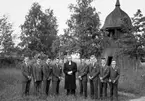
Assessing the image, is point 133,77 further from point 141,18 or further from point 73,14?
point 73,14

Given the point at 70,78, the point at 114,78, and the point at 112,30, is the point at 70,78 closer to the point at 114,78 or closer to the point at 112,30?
the point at 114,78

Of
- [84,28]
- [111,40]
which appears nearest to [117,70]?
[84,28]

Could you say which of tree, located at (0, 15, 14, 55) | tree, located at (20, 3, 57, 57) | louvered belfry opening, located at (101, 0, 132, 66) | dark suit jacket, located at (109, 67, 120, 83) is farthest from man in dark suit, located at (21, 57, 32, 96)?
tree, located at (20, 3, 57, 57)

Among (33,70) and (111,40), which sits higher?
(111,40)

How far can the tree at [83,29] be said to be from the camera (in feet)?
77.5

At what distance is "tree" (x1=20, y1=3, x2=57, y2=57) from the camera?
36903 mm

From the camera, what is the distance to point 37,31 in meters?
38.2

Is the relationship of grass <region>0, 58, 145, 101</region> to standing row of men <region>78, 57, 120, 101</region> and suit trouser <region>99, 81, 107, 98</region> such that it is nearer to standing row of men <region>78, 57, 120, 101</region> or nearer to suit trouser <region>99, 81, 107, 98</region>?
standing row of men <region>78, 57, 120, 101</region>

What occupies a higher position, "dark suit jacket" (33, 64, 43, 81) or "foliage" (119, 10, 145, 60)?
"foliage" (119, 10, 145, 60)

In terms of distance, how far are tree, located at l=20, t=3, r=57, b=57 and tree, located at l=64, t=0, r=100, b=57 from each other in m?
12.8

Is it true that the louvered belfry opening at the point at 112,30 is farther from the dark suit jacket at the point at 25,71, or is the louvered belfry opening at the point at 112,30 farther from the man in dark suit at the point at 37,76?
the dark suit jacket at the point at 25,71

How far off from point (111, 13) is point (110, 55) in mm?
5445

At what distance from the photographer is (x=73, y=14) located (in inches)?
983

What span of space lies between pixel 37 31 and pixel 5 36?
770 inches
